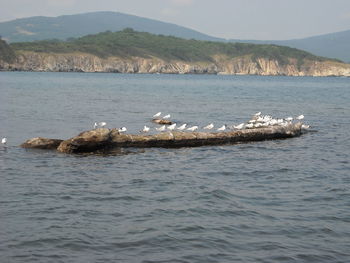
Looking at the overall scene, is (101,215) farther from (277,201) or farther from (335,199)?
(335,199)

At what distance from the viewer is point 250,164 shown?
20.5m

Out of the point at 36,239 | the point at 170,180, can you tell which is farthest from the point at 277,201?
the point at 36,239

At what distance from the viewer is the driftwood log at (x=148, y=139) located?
21266mm

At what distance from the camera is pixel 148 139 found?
76.4 ft

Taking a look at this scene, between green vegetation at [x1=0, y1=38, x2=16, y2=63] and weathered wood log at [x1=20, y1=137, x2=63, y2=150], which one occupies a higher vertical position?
green vegetation at [x1=0, y1=38, x2=16, y2=63]

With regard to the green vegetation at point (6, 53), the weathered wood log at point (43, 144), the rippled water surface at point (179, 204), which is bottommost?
the rippled water surface at point (179, 204)

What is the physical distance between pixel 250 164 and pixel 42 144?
9458 millimetres

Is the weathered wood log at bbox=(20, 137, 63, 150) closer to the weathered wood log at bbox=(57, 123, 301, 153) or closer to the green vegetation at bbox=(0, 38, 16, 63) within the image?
the weathered wood log at bbox=(57, 123, 301, 153)

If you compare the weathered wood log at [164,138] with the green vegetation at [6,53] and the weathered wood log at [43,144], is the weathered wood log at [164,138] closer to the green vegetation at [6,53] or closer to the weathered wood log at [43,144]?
the weathered wood log at [43,144]

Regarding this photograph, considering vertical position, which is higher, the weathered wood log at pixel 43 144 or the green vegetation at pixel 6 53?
the green vegetation at pixel 6 53

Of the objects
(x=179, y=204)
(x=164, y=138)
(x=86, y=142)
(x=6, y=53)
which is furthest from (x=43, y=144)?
(x=6, y=53)

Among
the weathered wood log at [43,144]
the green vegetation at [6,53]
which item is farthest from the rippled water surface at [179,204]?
the green vegetation at [6,53]

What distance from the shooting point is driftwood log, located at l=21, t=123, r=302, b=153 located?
69.8 ft

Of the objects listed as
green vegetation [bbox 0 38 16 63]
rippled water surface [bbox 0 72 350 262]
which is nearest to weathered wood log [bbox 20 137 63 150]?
rippled water surface [bbox 0 72 350 262]
